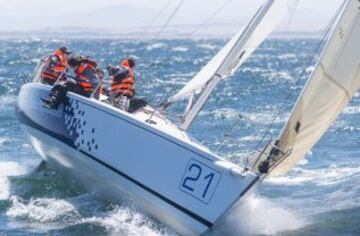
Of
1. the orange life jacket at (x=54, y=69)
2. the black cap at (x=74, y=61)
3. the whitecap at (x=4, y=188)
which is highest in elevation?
the black cap at (x=74, y=61)

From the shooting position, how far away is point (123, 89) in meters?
12.2

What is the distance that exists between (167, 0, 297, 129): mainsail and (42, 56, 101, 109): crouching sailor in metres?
1.19

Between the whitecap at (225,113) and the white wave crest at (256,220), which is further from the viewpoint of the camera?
the whitecap at (225,113)

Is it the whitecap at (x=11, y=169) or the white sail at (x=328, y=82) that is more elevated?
the white sail at (x=328, y=82)

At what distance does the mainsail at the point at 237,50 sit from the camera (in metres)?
11.5

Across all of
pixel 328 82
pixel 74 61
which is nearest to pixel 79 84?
pixel 74 61

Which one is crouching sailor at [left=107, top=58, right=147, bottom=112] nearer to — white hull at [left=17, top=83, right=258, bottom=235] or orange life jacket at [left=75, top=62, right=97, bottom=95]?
white hull at [left=17, top=83, right=258, bottom=235]

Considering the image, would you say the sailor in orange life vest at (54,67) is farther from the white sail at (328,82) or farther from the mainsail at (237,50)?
the white sail at (328,82)

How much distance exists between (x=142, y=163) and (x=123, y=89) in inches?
79.0

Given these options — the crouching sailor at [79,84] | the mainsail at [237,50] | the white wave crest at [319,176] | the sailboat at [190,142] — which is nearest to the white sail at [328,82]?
the sailboat at [190,142]

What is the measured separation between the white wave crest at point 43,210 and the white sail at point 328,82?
3278 millimetres

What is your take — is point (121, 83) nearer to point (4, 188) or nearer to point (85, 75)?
point (85, 75)

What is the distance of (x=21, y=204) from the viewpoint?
1229cm

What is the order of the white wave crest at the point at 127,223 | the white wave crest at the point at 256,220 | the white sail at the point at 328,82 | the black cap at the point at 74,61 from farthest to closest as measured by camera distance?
Result: the black cap at the point at 74,61 → the white wave crest at the point at 127,223 → the white wave crest at the point at 256,220 → the white sail at the point at 328,82
